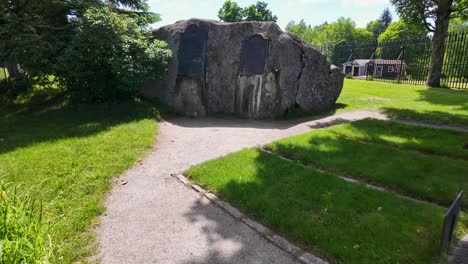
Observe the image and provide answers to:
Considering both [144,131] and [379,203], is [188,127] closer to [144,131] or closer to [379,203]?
[144,131]

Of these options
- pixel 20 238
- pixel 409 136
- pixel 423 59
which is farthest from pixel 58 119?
pixel 423 59

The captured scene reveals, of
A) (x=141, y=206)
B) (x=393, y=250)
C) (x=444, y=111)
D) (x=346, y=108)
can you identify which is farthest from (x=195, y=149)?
(x=444, y=111)

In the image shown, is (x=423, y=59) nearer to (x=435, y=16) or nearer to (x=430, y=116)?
(x=435, y=16)

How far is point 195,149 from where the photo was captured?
6.64 m

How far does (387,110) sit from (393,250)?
24.6 ft

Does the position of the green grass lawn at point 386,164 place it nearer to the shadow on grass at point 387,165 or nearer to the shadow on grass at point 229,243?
the shadow on grass at point 387,165

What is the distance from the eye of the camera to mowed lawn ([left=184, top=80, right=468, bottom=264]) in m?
3.12

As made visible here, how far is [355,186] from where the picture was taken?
169 inches

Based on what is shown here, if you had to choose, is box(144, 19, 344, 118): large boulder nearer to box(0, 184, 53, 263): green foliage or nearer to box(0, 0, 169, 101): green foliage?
box(0, 0, 169, 101): green foliage

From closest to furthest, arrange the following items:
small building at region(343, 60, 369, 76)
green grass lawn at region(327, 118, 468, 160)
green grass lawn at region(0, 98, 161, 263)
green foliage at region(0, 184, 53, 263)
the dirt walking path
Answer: green foliage at region(0, 184, 53, 263) → the dirt walking path → green grass lawn at region(0, 98, 161, 263) → green grass lawn at region(327, 118, 468, 160) → small building at region(343, 60, 369, 76)

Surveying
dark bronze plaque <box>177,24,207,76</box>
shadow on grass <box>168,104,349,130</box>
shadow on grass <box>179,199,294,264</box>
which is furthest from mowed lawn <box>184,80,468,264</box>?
dark bronze plaque <box>177,24,207,76</box>

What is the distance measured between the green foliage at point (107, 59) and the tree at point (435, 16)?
1464 centimetres

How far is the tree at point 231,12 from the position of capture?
152 ft

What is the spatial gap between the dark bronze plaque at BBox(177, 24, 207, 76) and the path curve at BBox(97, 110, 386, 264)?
413 centimetres
